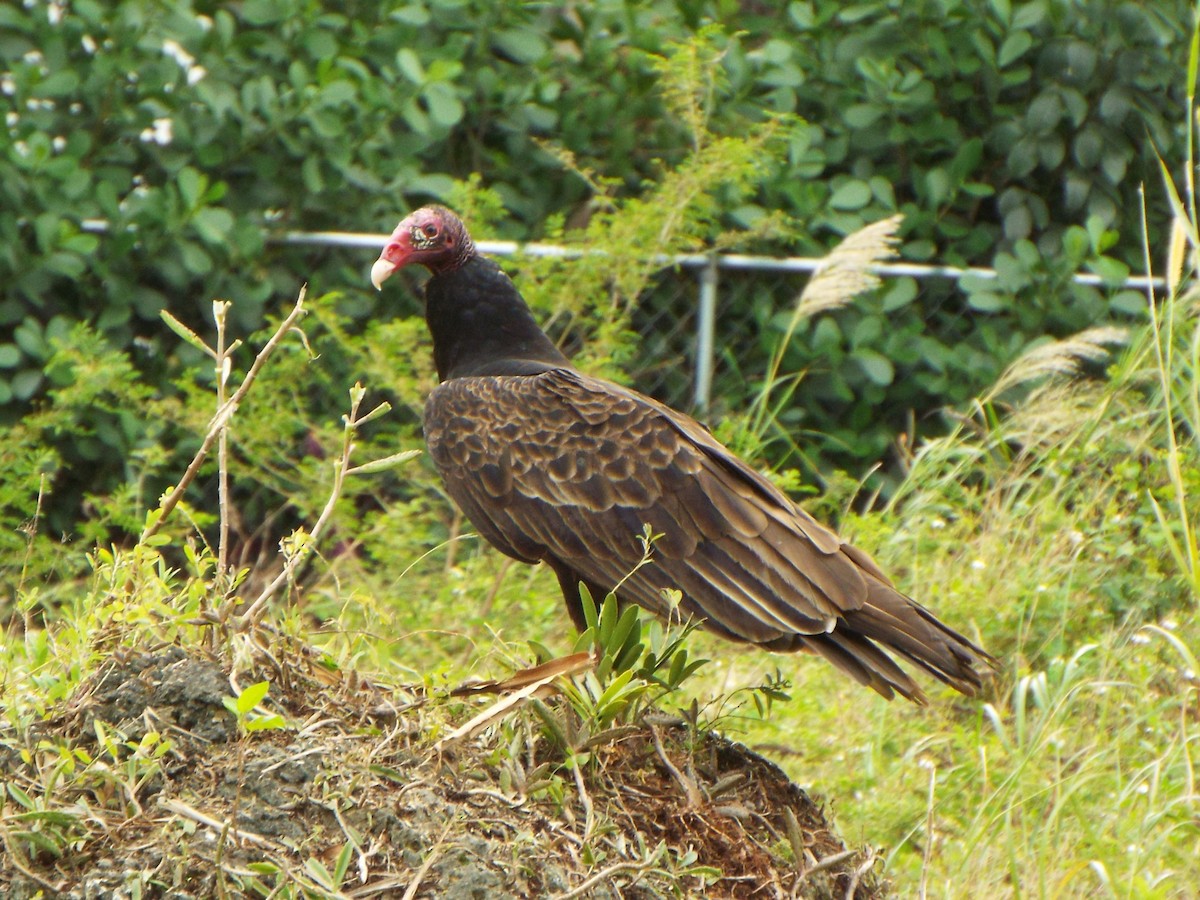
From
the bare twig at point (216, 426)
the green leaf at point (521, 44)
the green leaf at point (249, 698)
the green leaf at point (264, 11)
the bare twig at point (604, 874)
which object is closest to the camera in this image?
the green leaf at point (249, 698)

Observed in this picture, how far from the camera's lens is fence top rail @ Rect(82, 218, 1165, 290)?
5.59 metres

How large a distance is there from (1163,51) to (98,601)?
528 centimetres

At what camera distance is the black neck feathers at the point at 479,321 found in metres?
4.24

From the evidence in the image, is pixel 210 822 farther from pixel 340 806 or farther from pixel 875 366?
pixel 875 366

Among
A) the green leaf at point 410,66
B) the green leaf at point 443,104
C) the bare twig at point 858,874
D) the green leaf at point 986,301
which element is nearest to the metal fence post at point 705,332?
the green leaf at point 986,301

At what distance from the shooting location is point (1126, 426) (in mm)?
5164

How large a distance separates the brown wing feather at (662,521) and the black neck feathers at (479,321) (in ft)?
0.62

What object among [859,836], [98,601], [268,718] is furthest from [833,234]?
[268,718]

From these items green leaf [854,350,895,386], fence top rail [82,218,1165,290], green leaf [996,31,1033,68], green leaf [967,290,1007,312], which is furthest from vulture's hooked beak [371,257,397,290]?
green leaf [996,31,1033,68]

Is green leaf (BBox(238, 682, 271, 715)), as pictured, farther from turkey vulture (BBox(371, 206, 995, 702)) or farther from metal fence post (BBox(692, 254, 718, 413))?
metal fence post (BBox(692, 254, 718, 413))

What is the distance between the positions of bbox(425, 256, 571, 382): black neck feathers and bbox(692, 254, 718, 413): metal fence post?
1999 millimetres

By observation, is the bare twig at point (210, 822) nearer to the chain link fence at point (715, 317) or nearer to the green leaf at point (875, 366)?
the chain link fence at point (715, 317)

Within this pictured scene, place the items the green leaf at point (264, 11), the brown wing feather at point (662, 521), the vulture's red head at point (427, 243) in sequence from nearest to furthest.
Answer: the brown wing feather at point (662, 521), the vulture's red head at point (427, 243), the green leaf at point (264, 11)

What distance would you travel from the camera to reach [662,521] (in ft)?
11.8
